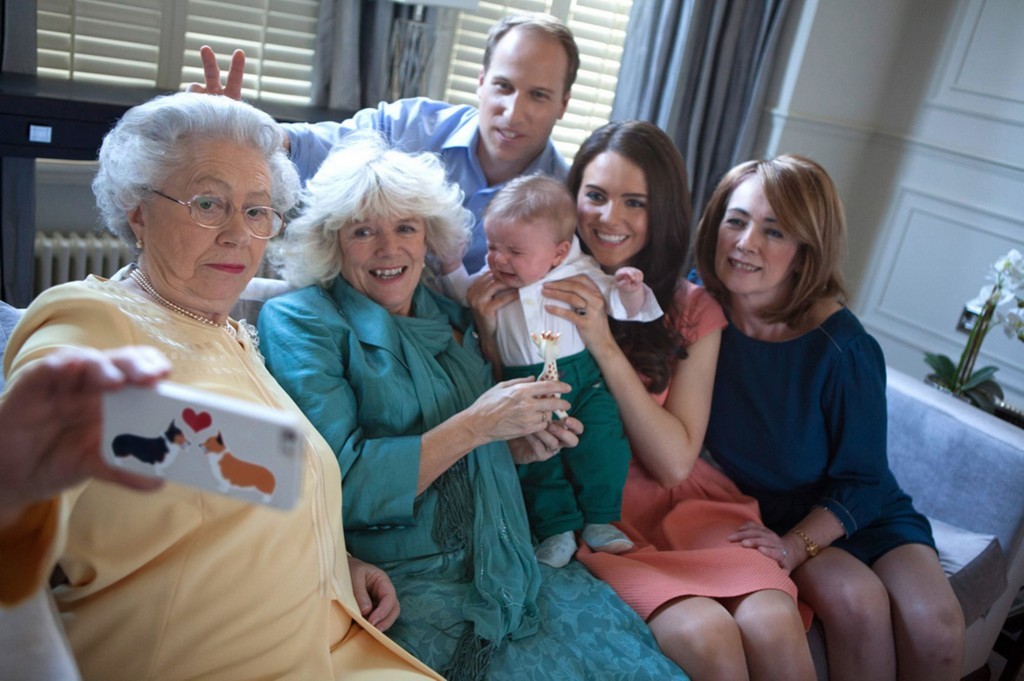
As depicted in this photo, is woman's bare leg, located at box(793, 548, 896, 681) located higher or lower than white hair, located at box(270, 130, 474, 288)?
lower

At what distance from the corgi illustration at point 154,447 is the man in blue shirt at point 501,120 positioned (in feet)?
4.86

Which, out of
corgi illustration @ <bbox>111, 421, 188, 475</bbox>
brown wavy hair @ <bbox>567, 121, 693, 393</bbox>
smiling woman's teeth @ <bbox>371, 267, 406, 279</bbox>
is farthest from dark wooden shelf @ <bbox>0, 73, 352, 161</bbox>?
corgi illustration @ <bbox>111, 421, 188, 475</bbox>

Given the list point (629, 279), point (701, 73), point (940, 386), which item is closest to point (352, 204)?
point (629, 279)

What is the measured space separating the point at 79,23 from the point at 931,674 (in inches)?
123

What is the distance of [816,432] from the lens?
79.3 inches

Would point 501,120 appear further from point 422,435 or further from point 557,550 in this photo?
point 557,550

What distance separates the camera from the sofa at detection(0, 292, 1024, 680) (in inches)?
83.7

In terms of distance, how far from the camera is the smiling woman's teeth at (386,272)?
170 centimetres

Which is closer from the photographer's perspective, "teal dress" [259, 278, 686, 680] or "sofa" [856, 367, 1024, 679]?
"teal dress" [259, 278, 686, 680]

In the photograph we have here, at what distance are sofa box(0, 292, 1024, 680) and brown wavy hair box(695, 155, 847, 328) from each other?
499 mm

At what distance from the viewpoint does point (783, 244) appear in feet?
6.47

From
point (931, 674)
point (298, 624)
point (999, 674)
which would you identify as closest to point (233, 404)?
point (298, 624)

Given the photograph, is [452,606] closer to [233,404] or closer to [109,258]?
[233,404]

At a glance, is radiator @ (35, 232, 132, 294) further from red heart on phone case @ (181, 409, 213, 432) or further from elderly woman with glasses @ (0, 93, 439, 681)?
red heart on phone case @ (181, 409, 213, 432)
